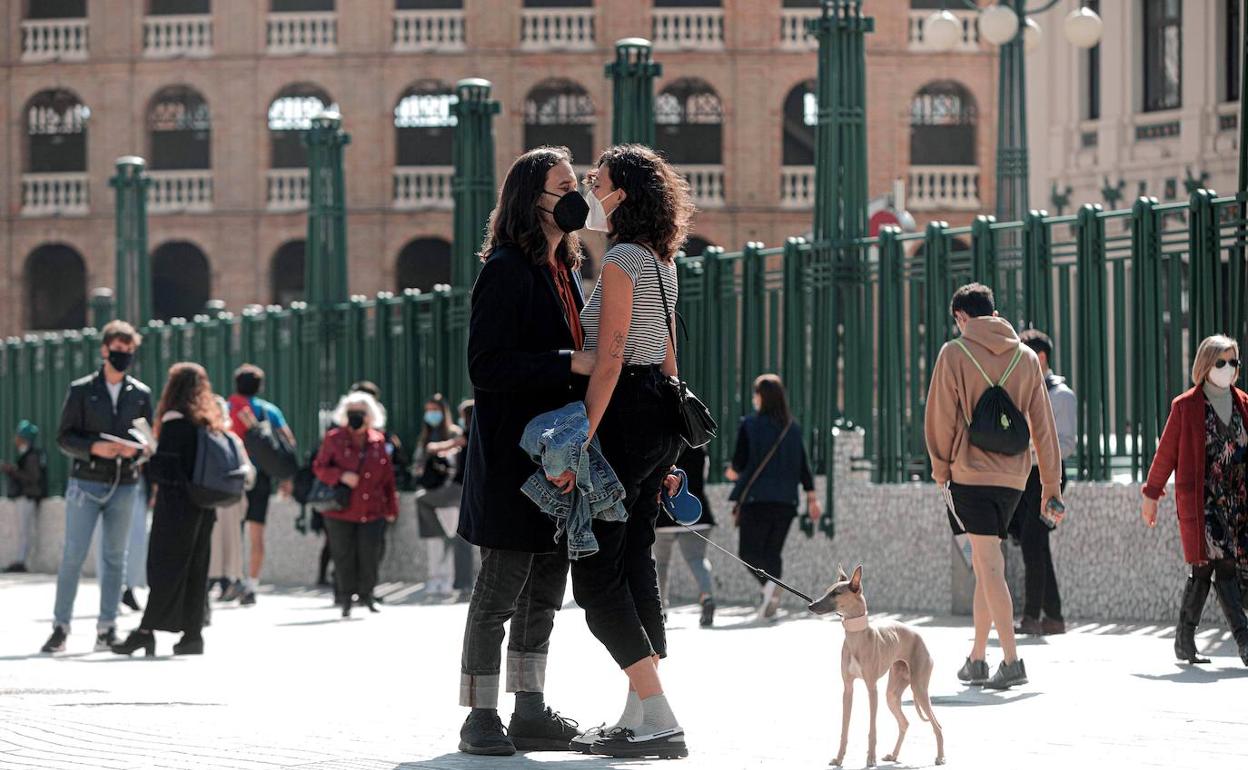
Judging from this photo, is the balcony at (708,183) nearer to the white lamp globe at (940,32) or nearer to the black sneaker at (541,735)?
the white lamp globe at (940,32)

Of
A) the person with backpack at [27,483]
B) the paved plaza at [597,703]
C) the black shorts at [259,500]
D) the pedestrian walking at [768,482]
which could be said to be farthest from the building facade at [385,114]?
the paved plaza at [597,703]

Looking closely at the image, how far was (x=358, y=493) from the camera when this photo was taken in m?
17.5

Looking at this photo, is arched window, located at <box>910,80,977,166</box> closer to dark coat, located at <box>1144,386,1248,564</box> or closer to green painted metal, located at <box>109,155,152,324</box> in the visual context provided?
green painted metal, located at <box>109,155,152,324</box>

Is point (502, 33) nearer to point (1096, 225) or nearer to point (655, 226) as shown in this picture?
point (1096, 225)

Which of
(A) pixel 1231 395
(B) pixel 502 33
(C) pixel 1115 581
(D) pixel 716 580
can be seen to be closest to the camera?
(A) pixel 1231 395

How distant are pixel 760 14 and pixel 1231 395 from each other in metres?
40.4

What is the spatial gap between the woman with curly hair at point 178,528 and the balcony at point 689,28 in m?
38.3

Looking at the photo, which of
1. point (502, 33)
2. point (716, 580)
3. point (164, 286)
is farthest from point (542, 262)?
point (164, 286)

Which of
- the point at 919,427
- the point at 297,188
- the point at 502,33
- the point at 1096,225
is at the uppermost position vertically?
the point at 502,33

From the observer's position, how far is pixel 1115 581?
1433cm

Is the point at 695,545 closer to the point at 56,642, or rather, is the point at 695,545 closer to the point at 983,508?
the point at 56,642

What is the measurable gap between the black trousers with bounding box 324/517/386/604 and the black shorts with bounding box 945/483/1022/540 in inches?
321

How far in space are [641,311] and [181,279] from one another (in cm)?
4733

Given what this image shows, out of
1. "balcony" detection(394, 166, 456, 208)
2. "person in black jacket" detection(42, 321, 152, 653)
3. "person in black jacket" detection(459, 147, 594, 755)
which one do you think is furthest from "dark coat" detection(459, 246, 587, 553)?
"balcony" detection(394, 166, 456, 208)
